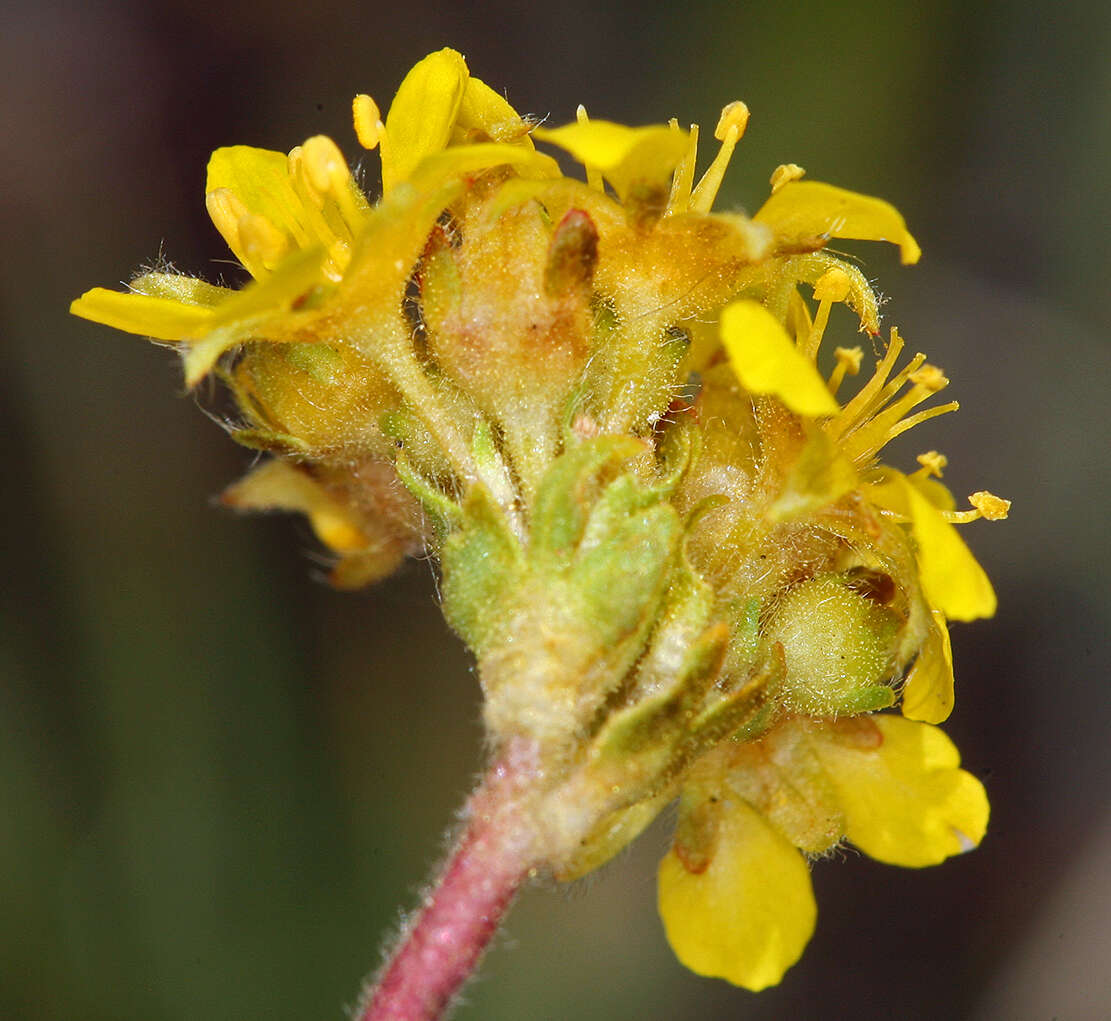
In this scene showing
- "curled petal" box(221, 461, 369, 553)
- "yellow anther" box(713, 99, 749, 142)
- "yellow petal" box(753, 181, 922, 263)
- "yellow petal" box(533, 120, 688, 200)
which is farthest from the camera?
"curled petal" box(221, 461, 369, 553)

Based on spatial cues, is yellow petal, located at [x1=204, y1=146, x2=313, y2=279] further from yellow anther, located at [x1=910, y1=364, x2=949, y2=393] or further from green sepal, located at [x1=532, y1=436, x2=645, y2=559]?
yellow anther, located at [x1=910, y1=364, x2=949, y2=393]

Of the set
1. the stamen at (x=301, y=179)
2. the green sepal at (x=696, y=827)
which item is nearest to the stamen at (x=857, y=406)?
the green sepal at (x=696, y=827)

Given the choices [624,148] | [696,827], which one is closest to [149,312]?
[624,148]

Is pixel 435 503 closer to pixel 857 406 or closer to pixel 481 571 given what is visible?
pixel 481 571

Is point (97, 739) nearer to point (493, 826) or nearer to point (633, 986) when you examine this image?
point (633, 986)

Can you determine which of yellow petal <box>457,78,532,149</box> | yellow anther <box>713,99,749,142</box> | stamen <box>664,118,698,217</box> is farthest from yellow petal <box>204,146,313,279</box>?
yellow anther <box>713,99,749,142</box>

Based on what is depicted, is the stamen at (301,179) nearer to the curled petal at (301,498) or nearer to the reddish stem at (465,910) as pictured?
the curled petal at (301,498)

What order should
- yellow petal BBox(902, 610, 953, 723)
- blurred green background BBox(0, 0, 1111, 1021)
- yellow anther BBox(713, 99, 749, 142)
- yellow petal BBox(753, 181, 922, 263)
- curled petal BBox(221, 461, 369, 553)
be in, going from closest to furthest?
yellow petal BBox(753, 181, 922, 263), yellow petal BBox(902, 610, 953, 723), yellow anther BBox(713, 99, 749, 142), curled petal BBox(221, 461, 369, 553), blurred green background BBox(0, 0, 1111, 1021)
